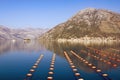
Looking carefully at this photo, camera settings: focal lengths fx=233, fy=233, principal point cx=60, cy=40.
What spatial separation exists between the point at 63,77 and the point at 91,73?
21.3ft

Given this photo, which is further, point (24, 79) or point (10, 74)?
point (10, 74)

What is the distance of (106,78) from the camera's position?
1586 inches

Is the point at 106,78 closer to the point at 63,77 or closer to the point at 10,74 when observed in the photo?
the point at 63,77

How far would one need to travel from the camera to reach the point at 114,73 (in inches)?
1789

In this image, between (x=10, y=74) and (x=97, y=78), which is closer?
(x=97, y=78)

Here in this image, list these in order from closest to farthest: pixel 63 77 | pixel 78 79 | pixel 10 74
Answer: pixel 78 79, pixel 63 77, pixel 10 74

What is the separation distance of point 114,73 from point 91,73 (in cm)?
451

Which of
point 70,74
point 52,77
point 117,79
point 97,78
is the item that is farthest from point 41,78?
point 117,79

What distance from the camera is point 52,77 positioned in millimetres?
41531

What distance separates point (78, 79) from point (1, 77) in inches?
546

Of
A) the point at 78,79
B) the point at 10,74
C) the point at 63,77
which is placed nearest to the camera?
the point at 78,79

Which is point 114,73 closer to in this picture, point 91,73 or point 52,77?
point 91,73

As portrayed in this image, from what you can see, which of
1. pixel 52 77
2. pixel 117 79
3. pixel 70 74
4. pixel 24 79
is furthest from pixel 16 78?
pixel 117 79

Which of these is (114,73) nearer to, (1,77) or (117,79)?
(117,79)
